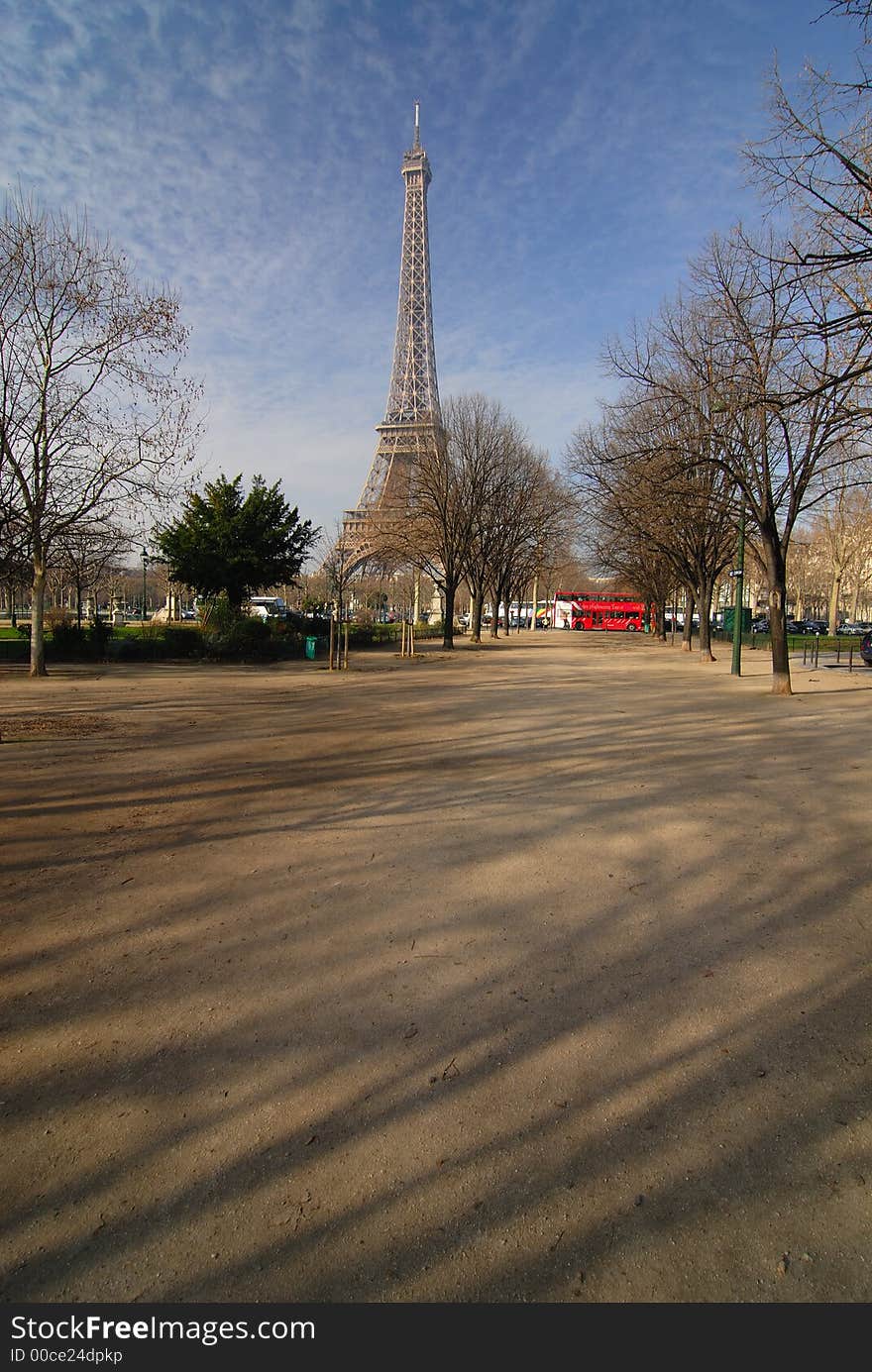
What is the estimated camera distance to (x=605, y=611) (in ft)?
272

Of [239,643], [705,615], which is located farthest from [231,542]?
[705,615]

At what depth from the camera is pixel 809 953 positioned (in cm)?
401

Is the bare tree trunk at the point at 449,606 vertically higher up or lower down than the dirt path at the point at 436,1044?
higher up

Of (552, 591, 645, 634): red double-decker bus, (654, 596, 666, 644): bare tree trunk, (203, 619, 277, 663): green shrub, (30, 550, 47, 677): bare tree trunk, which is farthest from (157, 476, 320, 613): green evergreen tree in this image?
(552, 591, 645, 634): red double-decker bus

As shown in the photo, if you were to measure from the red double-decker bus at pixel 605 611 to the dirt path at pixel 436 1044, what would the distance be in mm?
76364

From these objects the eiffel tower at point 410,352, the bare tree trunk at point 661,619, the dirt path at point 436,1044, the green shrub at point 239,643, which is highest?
the eiffel tower at point 410,352

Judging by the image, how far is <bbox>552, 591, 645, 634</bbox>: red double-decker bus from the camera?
8169cm

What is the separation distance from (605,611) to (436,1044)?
8242cm

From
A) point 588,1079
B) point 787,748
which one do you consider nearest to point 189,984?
point 588,1079

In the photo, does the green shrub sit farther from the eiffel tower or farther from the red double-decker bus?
the red double-decker bus

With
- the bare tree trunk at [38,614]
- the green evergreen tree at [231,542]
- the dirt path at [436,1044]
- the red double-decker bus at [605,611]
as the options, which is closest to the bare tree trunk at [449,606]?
the green evergreen tree at [231,542]

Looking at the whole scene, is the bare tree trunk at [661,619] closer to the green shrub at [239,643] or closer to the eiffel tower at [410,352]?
the eiffel tower at [410,352]

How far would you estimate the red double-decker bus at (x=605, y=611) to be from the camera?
8169 cm

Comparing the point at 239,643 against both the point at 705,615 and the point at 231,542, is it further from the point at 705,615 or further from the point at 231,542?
the point at 705,615
